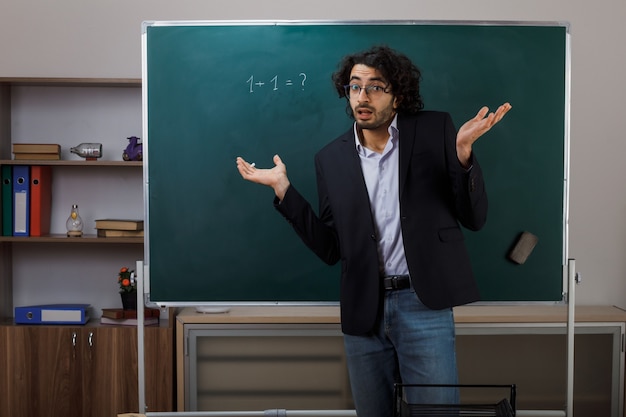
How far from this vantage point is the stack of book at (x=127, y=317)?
11.8ft

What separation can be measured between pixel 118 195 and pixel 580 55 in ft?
7.92

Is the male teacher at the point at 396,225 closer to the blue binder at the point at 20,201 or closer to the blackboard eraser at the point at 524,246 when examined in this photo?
the blackboard eraser at the point at 524,246

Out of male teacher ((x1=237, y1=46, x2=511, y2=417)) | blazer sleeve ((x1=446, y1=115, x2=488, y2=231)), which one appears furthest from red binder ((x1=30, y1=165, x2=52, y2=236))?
blazer sleeve ((x1=446, y1=115, x2=488, y2=231))

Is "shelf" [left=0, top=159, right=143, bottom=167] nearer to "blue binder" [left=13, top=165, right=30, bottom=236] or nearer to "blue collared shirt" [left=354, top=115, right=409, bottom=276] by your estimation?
"blue binder" [left=13, top=165, right=30, bottom=236]

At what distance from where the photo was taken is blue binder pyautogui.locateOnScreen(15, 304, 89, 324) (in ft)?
11.9

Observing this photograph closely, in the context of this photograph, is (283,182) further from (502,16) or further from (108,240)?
(502,16)

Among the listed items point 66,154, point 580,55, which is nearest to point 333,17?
point 580,55

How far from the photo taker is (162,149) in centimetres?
279

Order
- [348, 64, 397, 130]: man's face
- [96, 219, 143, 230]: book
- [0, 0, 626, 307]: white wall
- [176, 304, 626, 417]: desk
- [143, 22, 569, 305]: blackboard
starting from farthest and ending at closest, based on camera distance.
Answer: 1. [0, 0, 626, 307]: white wall
2. [96, 219, 143, 230]: book
3. [176, 304, 626, 417]: desk
4. [143, 22, 569, 305]: blackboard
5. [348, 64, 397, 130]: man's face

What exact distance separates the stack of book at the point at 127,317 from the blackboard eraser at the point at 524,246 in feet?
5.64

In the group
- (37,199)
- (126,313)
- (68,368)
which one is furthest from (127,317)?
(37,199)

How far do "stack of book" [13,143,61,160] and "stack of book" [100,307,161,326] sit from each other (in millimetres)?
781

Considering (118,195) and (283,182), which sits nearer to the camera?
(283,182)

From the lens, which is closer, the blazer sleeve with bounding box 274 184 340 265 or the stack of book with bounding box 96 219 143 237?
the blazer sleeve with bounding box 274 184 340 265
